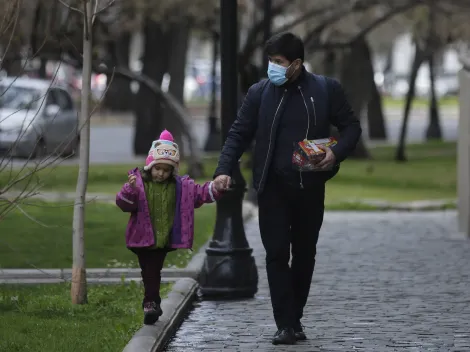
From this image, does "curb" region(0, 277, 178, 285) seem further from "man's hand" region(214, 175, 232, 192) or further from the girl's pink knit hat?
"man's hand" region(214, 175, 232, 192)

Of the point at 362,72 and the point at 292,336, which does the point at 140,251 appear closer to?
the point at 292,336

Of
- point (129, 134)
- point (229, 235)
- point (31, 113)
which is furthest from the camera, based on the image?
point (129, 134)

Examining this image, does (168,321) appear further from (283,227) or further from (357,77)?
(357,77)

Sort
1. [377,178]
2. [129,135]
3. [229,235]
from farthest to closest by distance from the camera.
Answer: [129,135], [377,178], [229,235]

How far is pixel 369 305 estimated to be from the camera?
32.9 ft

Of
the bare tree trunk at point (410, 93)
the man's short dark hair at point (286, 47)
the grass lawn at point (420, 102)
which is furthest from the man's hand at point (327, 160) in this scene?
the grass lawn at point (420, 102)

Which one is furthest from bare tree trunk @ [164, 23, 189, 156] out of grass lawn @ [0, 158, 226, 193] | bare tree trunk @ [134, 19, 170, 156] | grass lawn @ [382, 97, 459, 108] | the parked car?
grass lawn @ [382, 97, 459, 108]

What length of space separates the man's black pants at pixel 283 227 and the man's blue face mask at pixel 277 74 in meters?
0.56

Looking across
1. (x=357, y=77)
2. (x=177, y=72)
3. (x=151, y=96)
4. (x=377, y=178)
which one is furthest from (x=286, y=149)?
(x=151, y=96)

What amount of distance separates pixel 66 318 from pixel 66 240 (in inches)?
195

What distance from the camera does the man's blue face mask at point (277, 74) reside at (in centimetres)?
810

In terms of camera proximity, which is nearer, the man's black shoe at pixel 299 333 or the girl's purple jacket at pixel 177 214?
the girl's purple jacket at pixel 177 214

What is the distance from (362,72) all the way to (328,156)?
74.5 feet

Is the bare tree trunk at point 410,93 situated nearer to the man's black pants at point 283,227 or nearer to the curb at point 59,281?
the curb at point 59,281
